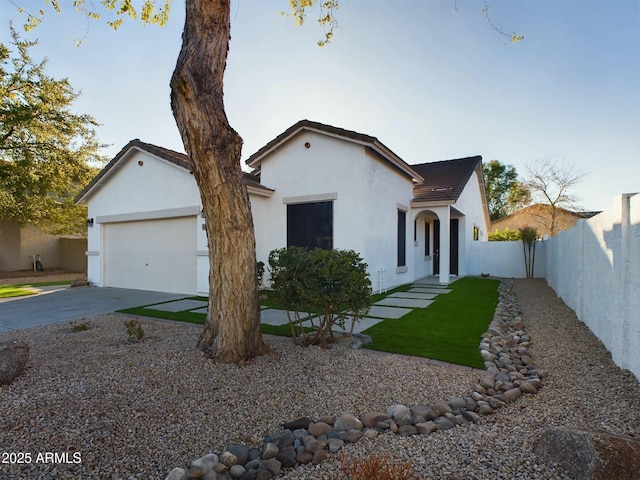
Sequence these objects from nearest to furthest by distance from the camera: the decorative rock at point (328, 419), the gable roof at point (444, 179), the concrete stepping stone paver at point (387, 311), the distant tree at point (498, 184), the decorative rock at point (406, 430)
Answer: the decorative rock at point (406, 430)
the decorative rock at point (328, 419)
the concrete stepping stone paver at point (387, 311)
the gable roof at point (444, 179)
the distant tree at point (498, 184)

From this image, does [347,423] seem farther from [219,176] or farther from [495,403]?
[219,176]

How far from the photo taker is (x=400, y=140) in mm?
15383

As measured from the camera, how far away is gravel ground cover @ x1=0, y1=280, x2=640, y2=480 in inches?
100

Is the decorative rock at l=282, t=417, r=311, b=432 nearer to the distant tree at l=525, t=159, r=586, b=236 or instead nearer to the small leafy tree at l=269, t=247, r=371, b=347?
the small leafy tree at l=269, t=247, r=371, b=347

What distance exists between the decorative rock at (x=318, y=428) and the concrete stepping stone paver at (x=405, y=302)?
629 cm

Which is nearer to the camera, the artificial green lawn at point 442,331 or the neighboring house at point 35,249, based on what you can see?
the artificial green lawn at point 442,331

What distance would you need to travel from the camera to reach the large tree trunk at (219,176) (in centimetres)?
426

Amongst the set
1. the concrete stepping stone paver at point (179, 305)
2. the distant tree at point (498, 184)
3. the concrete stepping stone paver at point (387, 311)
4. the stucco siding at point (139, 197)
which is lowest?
the concrete stepping stone paver at point (387, 311)

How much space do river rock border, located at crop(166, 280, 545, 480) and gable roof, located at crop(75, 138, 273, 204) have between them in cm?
816

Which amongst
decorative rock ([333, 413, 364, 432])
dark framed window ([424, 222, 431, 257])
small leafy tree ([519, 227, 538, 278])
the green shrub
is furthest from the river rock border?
small leafy tree ([519, 227, 538, 278])

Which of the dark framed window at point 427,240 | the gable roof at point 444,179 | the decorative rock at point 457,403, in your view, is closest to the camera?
the decorative rock at point 457,403

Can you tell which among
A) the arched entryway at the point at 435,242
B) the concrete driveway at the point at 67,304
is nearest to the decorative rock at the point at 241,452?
the concrete driveway at the point at 67,304

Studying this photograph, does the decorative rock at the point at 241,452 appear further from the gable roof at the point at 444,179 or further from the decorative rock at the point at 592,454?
the gable roof at the point at 444,179

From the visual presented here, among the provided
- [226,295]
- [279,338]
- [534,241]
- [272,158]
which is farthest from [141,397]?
[534,241]
